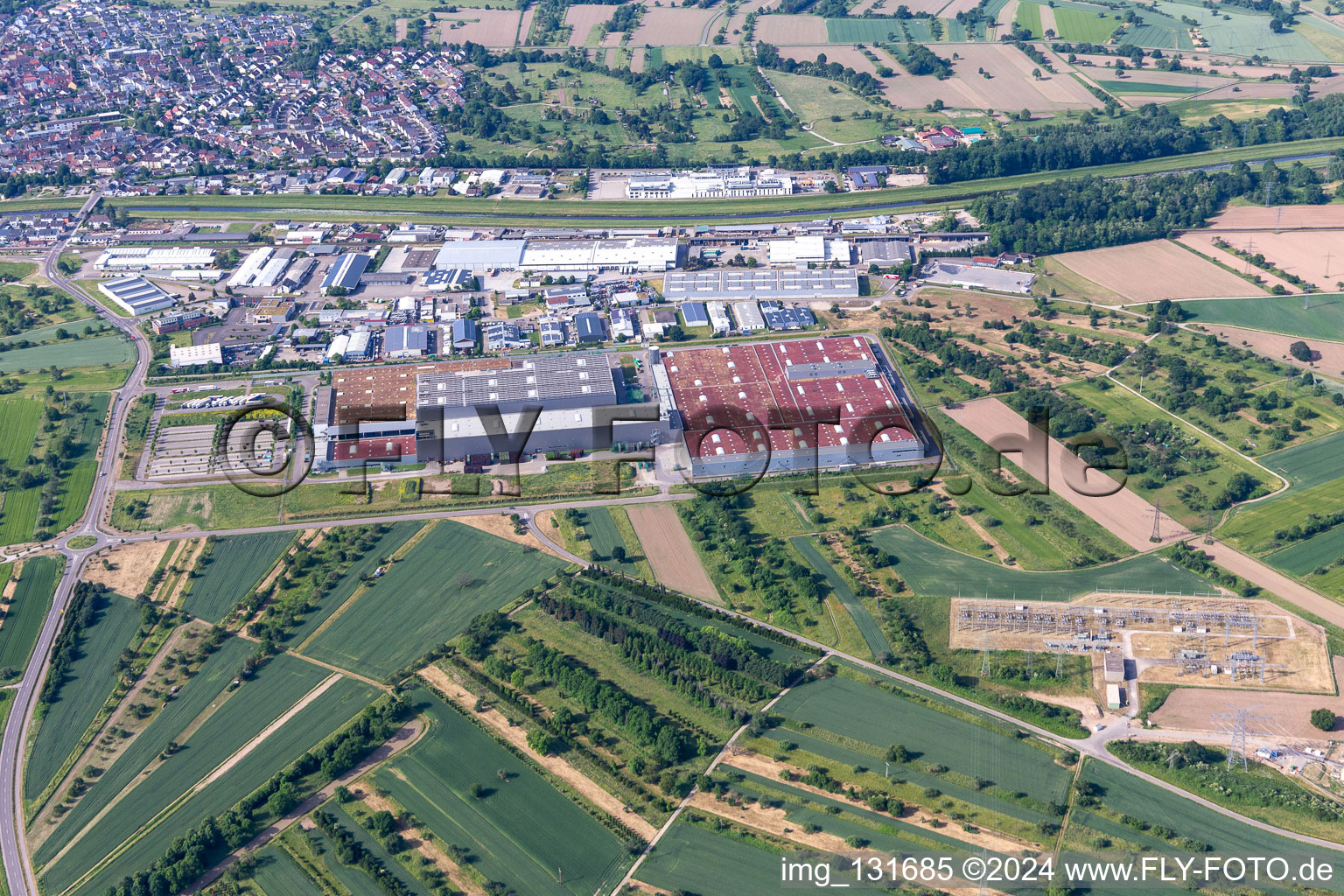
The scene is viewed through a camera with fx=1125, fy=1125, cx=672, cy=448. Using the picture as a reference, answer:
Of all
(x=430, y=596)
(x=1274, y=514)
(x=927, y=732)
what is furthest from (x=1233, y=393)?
(x=430, y=596)

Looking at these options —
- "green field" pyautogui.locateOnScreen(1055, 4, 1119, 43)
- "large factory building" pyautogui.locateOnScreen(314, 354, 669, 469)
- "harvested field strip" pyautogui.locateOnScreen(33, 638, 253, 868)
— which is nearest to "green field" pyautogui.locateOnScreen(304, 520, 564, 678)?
"harvested field strip" pyautogui.locateOnScreen(33, 638, 253, 868)

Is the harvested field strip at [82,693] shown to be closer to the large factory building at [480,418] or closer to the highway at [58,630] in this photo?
the highway at [58,630]

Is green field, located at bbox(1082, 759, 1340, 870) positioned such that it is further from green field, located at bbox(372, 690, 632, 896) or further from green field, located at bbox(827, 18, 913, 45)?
green field, located at bbox(827, 18, 913, 45)

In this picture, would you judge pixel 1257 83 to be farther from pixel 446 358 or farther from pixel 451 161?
pixel 446 358

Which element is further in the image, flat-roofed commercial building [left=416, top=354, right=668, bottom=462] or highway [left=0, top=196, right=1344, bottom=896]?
flat-roofed commercial building [left=416, top=354, right=668, bottom=462]

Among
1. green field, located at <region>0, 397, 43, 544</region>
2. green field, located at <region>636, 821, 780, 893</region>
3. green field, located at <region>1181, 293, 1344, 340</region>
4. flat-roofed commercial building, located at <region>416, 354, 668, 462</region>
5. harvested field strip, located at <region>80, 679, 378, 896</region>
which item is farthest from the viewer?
green field, located at <region>1181, 293, 1344, 340</region>

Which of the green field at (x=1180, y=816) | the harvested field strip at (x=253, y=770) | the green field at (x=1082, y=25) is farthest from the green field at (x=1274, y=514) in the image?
the green field at (x=1082, y=25)
